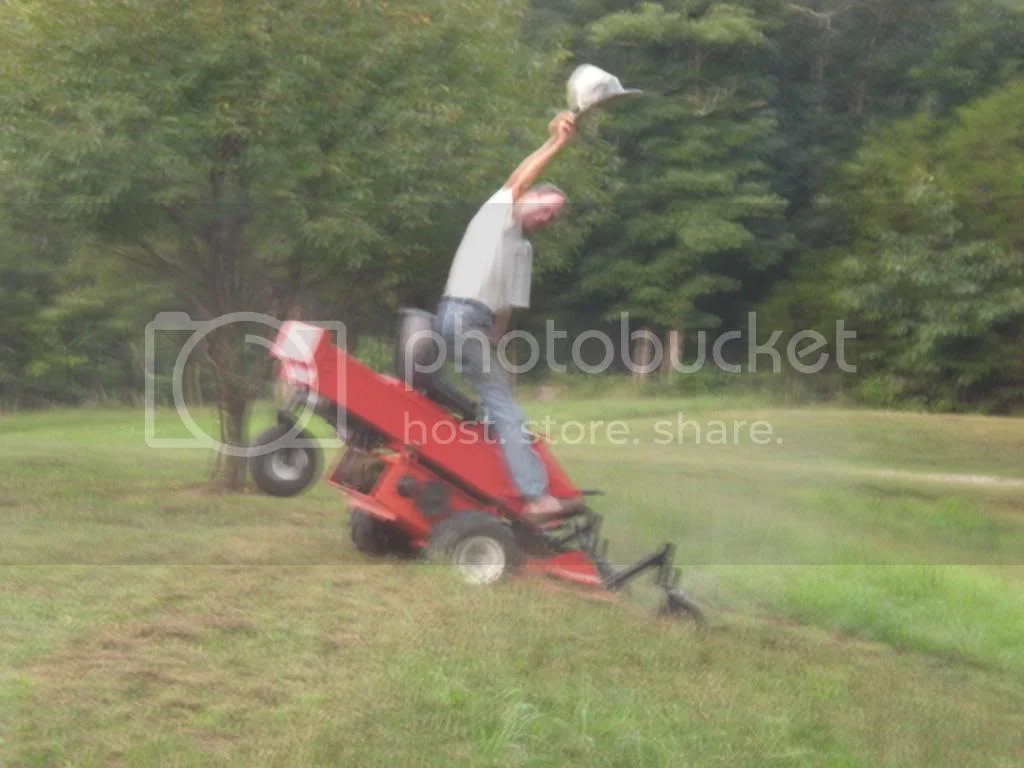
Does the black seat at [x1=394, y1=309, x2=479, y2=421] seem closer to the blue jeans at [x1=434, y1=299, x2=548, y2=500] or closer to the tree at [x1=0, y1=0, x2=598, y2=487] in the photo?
the blue jeans at [x1=434, y1=299, x2=548, y2=500]

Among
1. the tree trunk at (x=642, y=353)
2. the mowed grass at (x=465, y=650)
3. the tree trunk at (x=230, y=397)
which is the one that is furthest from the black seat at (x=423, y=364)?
the tree trunk at (x=642, y=353)

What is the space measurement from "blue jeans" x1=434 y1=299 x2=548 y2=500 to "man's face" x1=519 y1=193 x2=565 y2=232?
0.60m

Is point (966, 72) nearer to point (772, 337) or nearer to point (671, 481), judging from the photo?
point (772, 337)

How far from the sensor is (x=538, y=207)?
9.33m

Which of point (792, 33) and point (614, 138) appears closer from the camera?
point (614, 138)

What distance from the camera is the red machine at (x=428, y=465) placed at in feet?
29.6

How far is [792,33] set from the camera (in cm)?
3528

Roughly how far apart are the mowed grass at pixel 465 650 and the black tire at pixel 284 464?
1.42 ft

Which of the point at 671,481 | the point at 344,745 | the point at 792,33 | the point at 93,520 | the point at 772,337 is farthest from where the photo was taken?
the point at 792,33

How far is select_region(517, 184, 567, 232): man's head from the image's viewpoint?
9.34 m

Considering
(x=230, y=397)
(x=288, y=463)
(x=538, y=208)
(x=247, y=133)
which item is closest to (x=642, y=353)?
(x=230, y=397)

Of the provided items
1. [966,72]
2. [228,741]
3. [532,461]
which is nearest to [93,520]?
[532,461]

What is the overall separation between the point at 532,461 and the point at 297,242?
498 centimetres

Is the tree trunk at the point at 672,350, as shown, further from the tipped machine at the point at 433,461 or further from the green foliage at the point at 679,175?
the tipped machine at the point at 433,461
